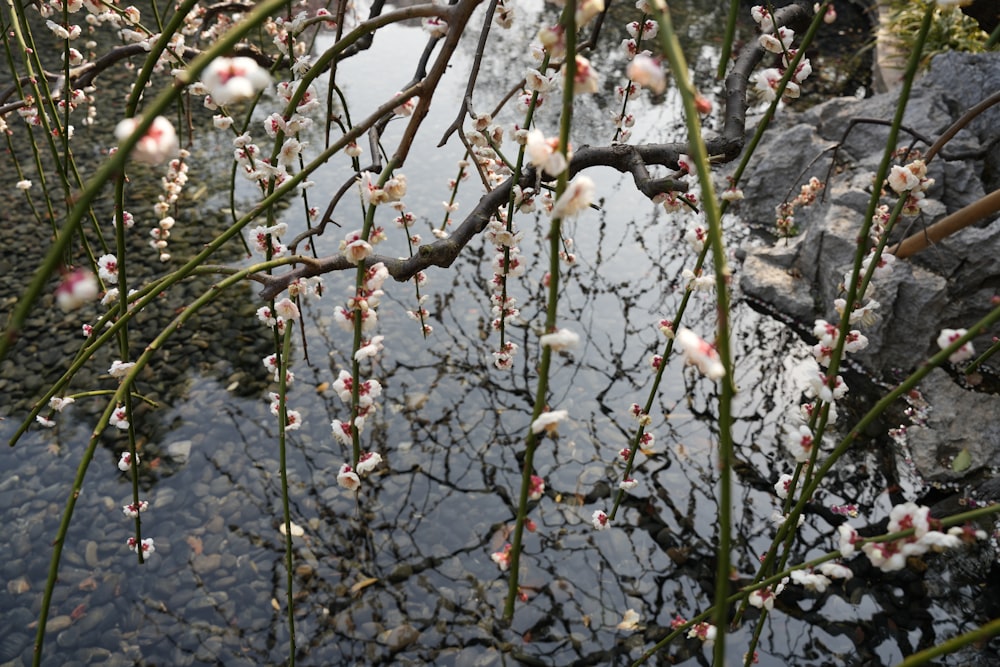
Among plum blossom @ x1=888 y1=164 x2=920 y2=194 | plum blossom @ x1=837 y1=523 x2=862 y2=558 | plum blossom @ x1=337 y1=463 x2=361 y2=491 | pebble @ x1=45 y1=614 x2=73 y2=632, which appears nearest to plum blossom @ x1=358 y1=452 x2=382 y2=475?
plum blossom @ x1=337 y1=463 x2=361 y2=491

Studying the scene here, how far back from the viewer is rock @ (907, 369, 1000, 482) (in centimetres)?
238

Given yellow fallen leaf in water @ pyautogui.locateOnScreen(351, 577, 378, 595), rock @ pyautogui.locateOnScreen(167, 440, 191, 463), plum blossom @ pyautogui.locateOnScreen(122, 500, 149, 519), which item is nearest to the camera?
plum blossom @ pyautogui.locateOnScreen(122, 500, 149, 519)

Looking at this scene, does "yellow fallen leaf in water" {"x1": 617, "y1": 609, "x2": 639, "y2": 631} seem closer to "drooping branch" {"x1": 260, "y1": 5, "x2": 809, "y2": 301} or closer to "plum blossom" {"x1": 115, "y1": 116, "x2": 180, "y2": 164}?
"drooping branch" {"x1": 260, "y1": 5, "x2": 809, "y2": 301}

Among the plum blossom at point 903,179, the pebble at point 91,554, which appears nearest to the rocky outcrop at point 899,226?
the plum blossom at point 903,179

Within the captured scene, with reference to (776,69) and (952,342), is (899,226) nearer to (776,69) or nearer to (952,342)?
(776,69)


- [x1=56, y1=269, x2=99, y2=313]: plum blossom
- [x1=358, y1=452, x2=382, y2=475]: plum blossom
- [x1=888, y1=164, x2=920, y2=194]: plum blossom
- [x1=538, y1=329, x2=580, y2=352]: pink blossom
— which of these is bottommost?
[x1=538, y1=329, x2=580, y2=352]: pink blossom

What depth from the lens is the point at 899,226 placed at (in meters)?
2.92

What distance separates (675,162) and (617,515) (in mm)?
1408

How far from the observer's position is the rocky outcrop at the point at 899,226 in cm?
275

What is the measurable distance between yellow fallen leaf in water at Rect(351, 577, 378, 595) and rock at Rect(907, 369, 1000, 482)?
5.92 feet

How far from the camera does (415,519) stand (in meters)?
2.35

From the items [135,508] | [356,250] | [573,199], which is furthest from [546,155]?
[135,508]

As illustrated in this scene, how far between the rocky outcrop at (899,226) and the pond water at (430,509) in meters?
0.25

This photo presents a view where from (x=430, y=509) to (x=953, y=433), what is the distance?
69.9 inches
